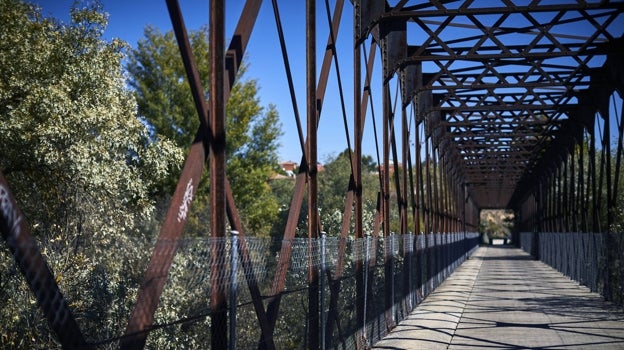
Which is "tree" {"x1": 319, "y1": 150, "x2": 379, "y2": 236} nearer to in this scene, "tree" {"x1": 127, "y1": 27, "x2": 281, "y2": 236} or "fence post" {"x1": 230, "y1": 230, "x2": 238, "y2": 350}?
"tree" {"x1": 127, "y1": 27, "x2": 281, "y2": 236}

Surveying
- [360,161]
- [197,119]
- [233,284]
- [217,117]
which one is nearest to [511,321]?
[360,161]

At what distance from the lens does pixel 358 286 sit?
450 inches

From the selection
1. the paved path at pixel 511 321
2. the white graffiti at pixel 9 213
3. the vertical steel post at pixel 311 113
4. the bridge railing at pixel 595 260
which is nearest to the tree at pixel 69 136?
the vertical steel post at pixel 311 113

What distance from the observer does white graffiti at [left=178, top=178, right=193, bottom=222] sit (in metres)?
5.65

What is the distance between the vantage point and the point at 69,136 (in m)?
14.9

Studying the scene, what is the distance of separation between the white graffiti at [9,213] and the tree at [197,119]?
1333 inches

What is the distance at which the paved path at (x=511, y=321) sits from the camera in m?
12.8

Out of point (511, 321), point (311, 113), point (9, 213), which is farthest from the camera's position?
point (511, 321)

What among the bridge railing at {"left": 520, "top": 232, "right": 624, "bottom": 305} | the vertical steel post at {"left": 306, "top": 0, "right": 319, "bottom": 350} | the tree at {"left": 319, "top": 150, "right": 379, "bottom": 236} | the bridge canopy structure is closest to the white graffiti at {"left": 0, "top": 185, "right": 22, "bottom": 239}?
the bridge canopy structure

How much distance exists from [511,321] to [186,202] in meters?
11.5

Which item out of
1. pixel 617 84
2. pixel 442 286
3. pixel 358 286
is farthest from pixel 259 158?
pixel 358 286

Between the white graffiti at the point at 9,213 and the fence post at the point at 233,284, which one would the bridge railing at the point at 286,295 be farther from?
the white graffiti at the point at 9,213

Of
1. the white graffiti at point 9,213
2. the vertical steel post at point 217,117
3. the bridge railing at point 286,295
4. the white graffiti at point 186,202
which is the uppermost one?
the vertical steel post at point 217,117

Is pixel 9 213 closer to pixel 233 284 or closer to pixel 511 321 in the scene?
pixel 233 284
